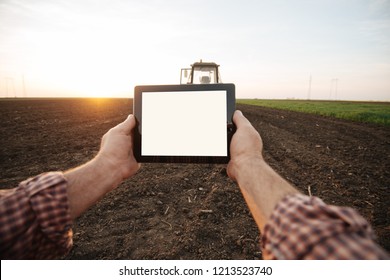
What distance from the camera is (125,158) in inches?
64.1

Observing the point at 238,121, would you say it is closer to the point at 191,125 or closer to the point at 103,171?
the point at 191,125

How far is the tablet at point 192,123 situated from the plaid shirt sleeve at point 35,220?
0.76 m

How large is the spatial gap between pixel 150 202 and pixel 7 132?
8.45 m

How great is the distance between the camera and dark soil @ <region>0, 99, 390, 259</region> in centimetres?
261

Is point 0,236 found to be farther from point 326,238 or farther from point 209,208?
point 209,208

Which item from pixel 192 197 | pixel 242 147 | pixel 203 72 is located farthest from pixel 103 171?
pixel 203 72

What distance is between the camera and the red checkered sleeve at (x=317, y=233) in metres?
0.55

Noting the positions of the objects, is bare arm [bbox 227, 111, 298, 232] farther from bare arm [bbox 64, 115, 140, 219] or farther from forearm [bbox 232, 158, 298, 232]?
bare arm [bbox 64, 115, 140, 219]

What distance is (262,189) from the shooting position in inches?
38.4

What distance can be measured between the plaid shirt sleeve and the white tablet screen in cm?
76

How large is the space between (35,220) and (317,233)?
0.88 m

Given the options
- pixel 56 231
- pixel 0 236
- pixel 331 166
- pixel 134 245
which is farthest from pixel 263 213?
pixel 331 166

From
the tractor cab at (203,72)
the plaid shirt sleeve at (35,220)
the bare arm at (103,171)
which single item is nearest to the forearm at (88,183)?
the bare arm at (103,171)

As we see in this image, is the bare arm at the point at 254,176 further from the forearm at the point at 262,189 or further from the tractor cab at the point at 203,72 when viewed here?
the tractor cab at the point at 203,72
